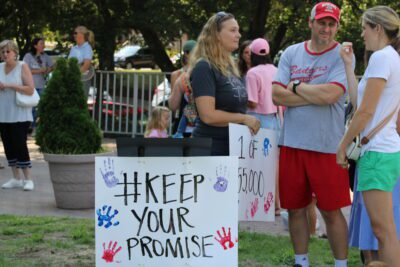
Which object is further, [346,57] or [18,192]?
[18,192]

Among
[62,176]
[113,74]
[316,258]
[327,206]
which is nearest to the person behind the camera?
[327,206]

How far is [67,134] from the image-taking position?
8.95 meters

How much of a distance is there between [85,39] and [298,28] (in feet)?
17.5

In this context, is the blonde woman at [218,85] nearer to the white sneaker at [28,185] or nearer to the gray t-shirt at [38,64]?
the white sneaker at [28,185]

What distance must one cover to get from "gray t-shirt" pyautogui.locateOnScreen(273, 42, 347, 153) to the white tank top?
504 cm

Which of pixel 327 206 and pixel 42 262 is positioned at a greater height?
pixel 327 206

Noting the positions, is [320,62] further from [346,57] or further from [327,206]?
[327,206]

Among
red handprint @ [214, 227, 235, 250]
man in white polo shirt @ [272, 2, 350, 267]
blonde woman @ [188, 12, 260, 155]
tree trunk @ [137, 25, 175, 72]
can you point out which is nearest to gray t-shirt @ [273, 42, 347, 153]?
man in white polo shirt @ [272, 2, 350, 267]

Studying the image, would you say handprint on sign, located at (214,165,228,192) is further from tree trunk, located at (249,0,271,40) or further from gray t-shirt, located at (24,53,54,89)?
tree trunk, located at (249,0,271,40)

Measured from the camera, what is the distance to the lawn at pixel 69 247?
6.57 m

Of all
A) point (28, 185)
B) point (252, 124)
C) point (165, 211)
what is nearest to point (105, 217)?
point (165, 211)

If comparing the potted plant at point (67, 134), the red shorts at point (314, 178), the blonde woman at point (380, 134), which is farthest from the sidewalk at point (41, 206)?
the blonde woman at point (380, 134)

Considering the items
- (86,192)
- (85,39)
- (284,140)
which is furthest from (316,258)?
(85,39)

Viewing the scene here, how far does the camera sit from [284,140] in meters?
5.93
